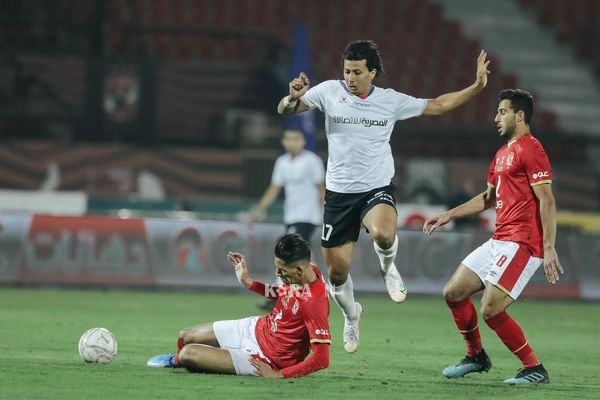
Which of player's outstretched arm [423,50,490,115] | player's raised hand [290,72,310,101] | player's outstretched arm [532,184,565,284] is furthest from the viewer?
player's outstretched arm [423,50,490,115]

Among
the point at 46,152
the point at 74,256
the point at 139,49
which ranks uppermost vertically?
the point at 139,49

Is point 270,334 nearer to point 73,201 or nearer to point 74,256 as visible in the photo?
point 74,256

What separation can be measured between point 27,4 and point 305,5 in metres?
6.80

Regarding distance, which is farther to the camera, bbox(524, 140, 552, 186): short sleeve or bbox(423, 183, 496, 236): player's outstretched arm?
bbox(423, 183, 496, 236): player's outstretched arm

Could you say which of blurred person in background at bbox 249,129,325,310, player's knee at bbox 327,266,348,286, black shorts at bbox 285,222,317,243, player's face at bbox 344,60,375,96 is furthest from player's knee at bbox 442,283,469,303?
black shorts at bbox 285,222,317,243

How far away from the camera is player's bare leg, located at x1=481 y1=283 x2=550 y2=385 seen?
8.58 m

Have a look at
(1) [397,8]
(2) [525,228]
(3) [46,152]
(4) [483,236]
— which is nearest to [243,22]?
(1) [397,8]

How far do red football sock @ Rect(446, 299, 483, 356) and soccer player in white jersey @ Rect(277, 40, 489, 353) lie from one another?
1.80ft

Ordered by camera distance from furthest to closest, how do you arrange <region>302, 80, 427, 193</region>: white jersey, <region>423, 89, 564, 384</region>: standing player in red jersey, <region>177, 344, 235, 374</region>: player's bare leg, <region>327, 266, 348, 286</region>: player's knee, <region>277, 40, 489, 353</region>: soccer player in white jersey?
<region>327, 266, 348, 286</region>: player's knee < <region>302, 80, 427, 193</region>: white jersey < <region>277, 40, 489, 353</region>: soccer player in white jersey < <region>423, 89, 564, 384</region>: standing player in red jersey < <region>177, 344, 235, 374</region>: player's bare leg

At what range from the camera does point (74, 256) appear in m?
17.1

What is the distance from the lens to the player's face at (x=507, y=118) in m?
8.72

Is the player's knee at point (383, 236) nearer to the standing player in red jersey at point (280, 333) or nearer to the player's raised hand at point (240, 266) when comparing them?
the standing player in red jersey at point (280, 333)

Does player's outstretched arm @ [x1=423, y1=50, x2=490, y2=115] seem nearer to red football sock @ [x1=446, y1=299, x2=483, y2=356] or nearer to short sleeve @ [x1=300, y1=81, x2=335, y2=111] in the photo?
short sleeve @ [x1=300, y1=81, x2=335, y2=111]

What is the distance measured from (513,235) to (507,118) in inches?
34.7
